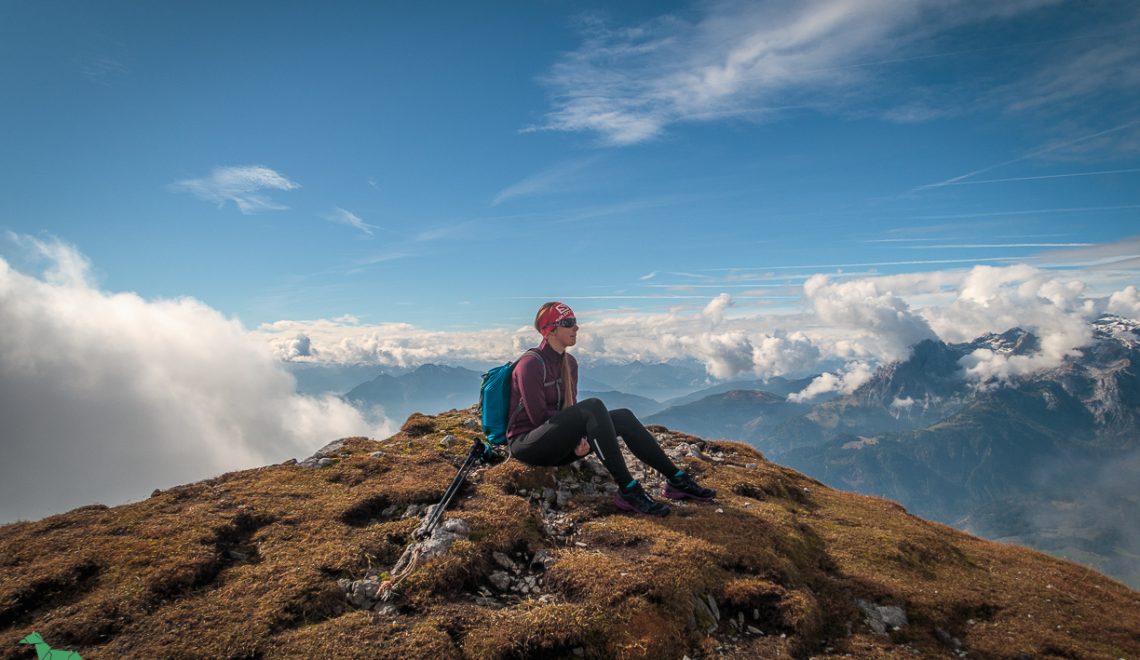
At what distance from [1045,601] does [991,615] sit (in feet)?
5.87

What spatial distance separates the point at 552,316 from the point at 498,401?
2.66 m

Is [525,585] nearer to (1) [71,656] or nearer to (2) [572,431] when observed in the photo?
(2) [572,431]

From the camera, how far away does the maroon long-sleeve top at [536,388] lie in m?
12.0

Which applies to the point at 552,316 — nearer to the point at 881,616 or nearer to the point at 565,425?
the point at 565,425

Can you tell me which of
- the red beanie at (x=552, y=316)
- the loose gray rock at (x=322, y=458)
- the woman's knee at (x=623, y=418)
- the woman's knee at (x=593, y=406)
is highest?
the red beanie at (x=552, y=316)

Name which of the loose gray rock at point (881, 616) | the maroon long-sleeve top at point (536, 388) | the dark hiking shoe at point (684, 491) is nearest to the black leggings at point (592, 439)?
the maroon long-sleeve top at point (536, 388)

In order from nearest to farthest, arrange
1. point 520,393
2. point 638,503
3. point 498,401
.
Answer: point 638,503 → point 520,393 → point 498,401

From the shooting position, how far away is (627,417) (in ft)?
40.5

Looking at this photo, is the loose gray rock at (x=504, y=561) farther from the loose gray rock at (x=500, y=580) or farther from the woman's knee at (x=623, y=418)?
the woman's knee at (x=623, y=418)

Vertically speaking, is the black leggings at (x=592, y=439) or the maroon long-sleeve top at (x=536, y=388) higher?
the maroon long-sleeve top at (x=536, y=388)

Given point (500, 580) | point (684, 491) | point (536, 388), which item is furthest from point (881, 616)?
point (536, 388)

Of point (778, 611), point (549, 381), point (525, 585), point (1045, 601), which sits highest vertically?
point (549, 381)

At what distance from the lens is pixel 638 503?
39.4 ft

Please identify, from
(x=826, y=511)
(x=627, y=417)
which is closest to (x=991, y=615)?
(x=826, y=511)
